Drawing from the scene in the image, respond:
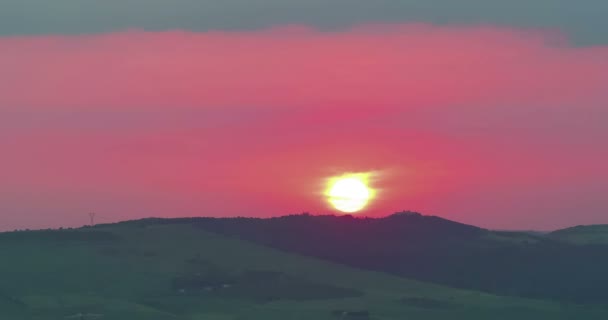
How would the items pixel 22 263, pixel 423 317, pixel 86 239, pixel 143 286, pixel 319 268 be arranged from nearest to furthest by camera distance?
pixel 423 317, pixel 143 286, pixel 22 263, pixel 319 268, pixel 86 239

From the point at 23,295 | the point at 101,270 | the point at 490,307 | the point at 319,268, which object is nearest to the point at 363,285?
the point at 319,268

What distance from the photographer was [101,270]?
17088 centimetres

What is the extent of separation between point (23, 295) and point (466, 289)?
2531 inches

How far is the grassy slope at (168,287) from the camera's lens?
145 metres

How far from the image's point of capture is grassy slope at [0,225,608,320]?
14462cm

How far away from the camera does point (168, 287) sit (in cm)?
16262

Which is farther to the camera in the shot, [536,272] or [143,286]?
[536,272]

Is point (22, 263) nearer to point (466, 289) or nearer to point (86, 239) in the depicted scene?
point (86, 239)

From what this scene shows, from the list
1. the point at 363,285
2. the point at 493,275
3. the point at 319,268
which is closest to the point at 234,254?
the point at 319,268

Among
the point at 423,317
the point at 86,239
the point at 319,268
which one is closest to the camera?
the point at 423,317

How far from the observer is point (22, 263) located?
567 feet

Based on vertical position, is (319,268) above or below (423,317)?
above

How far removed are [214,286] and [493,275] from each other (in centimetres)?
4802

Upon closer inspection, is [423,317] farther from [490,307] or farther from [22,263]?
[22,263]
